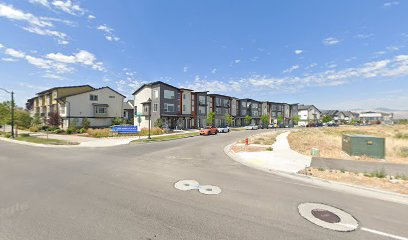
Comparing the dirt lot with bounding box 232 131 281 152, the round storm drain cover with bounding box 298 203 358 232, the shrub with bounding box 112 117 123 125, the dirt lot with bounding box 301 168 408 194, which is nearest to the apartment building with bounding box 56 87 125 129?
the shrub with bounding box 112 117 123 125

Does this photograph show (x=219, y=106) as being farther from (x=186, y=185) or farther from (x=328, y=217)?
(x=328, y=217)

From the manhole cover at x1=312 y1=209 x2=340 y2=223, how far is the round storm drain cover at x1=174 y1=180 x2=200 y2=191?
4122 millimetres

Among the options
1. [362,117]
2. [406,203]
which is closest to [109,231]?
[406,203]

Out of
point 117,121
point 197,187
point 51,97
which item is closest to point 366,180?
point 197,187

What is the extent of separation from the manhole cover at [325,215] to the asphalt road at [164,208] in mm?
547

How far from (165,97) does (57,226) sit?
130 ft

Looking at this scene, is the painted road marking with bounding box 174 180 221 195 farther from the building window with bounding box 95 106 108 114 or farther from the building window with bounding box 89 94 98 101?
the building window with bounding box 89 94 98 101

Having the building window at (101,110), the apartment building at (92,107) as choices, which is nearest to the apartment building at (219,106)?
the apartment building at (92,107)

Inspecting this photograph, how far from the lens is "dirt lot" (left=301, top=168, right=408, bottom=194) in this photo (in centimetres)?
768

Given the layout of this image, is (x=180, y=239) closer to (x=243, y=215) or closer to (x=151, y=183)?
(x=243, y=215)

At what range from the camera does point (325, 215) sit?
5516 mm

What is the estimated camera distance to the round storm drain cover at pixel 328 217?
4.93m

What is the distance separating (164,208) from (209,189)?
2.18 metres

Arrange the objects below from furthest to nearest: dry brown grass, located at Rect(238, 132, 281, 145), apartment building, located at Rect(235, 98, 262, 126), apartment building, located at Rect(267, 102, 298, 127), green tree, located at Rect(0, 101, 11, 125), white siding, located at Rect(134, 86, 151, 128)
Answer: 1. apartment building, located at Rect(267, 102, 298, 127)
2. apartment building, located at Rect(235, 98, 262, 126)
3. white siding, located at Rect(134, 86, 151, 128)
4. green tree, located at Rect(0, 101, 11, 125)
5. dry brown grass, located at Rect(238, 132, 281, 145)
